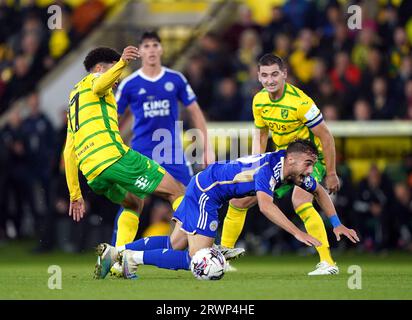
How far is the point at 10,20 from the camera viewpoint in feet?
74.8

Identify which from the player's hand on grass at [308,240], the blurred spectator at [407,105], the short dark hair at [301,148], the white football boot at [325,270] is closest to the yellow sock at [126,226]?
the white football boot at [325,270]

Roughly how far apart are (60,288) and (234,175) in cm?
195

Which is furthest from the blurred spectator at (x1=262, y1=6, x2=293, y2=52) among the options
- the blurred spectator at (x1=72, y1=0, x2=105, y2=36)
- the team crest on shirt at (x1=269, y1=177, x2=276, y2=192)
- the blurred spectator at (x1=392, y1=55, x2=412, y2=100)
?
the team crest on shirt at (x1=269, y1=177, x2=276, y2=192)

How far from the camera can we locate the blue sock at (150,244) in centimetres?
1137

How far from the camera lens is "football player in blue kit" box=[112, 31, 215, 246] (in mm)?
13633

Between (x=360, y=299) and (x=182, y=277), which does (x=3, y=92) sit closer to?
(x=182, y=277)

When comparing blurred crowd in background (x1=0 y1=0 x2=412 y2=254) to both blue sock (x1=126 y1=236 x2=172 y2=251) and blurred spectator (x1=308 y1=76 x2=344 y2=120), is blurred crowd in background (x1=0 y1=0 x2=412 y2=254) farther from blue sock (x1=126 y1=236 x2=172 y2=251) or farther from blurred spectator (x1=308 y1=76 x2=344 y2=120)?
blue sock (x1=126 y1=236 x2=172 y2=251)

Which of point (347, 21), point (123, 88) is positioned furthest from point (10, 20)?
point (123, 88)

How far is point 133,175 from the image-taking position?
11.6 meters

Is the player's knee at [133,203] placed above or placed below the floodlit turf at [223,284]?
above

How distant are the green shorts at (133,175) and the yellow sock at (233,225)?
1.00 meters

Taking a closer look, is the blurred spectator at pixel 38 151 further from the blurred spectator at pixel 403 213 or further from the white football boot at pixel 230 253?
the white football boot at pixel 230 253

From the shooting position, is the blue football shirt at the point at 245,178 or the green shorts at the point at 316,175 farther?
the green shorts at the point at 316,175

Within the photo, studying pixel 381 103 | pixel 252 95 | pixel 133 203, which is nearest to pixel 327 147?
pixel 133 203
